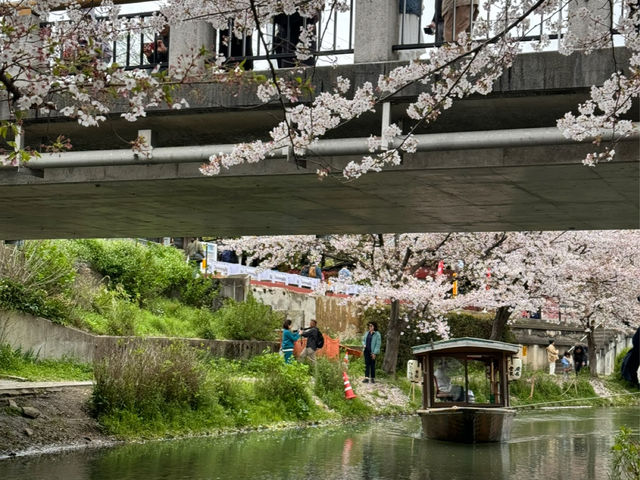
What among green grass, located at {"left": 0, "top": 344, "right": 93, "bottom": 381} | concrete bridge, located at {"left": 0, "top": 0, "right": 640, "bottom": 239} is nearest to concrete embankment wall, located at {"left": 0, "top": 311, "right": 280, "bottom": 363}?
green grass, located at {"left": 0, "top": 344, "right": 93, "bottom": 381}

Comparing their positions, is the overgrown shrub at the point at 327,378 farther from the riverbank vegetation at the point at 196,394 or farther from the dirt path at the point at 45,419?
the dirt path at the point at 45,419

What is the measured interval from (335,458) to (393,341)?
13.8 metres

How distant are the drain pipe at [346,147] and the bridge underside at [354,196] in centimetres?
50

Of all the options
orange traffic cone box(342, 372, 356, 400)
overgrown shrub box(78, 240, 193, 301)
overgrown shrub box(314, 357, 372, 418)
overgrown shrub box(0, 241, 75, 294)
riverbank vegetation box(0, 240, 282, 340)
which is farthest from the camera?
overgrown shrub box(78, 240, 193, 301)

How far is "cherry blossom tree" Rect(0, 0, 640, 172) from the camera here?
802cm

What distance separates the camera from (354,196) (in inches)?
525

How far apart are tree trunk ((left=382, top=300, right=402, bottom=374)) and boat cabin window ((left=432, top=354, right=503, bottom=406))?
6361mm

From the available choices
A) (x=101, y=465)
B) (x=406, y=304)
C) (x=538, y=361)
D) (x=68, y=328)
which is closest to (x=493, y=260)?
(x=406, y=304)

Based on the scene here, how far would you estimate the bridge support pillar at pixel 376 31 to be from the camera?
11562 millimetres

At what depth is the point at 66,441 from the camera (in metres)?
17.7

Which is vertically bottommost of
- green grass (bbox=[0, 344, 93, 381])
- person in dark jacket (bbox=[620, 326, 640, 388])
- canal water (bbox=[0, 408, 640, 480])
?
canal water (bbox=[0, 408, 640, 480])

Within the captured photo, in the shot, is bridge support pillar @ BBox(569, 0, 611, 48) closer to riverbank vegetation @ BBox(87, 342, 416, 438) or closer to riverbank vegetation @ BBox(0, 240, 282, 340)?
riverbank vegetation @ BBox(87, 342, 416, 438)

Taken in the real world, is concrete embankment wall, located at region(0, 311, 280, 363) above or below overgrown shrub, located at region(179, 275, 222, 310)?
below

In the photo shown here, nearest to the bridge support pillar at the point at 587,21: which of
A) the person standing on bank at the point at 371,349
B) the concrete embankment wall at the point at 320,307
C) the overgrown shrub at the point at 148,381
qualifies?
the overgrown shrub at the point at 148,381
